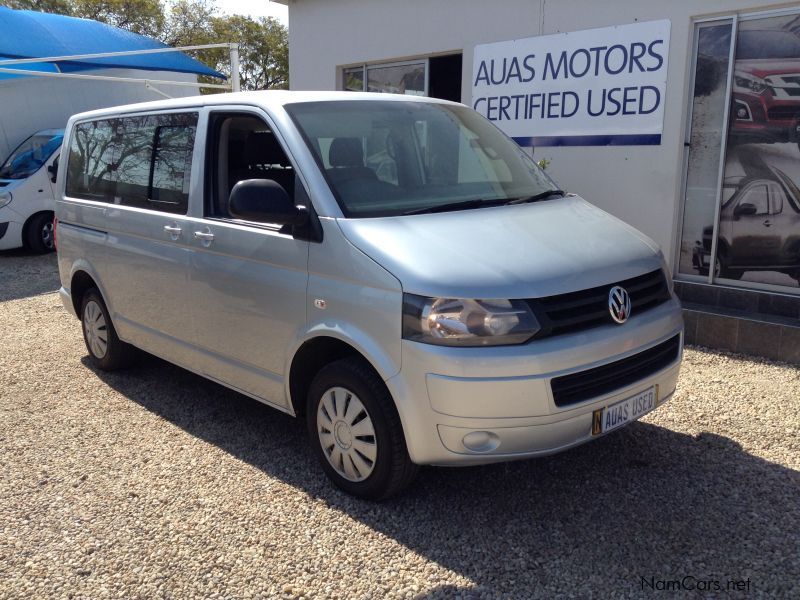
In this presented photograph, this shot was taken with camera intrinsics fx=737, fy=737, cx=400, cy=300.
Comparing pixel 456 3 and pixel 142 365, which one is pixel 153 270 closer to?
pixel 142 365

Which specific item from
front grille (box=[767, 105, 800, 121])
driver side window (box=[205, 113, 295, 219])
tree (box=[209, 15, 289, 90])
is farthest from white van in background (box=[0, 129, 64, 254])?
tree (box=[209, 15, 289, 90])

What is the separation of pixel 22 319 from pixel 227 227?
4.81 meters

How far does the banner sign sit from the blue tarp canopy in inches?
396

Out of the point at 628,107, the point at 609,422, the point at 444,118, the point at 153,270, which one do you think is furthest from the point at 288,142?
the point at 628,107

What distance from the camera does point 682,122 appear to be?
680 centimetres

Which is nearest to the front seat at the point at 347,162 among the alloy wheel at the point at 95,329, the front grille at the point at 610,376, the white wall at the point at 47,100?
the front grille at the point at 610,376

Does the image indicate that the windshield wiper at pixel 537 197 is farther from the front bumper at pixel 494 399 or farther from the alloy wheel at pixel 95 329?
the alloy wheel at pixel 95 329

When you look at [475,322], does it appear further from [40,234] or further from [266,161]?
[40,234]

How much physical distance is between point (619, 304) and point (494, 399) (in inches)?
31.2

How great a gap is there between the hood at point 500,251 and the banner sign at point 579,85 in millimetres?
3593

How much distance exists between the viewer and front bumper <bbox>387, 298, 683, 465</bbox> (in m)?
3.08

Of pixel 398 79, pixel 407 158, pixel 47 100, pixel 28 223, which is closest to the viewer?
pixel 407 158

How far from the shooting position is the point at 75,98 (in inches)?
649

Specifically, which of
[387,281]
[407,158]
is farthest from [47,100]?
[387,281]
